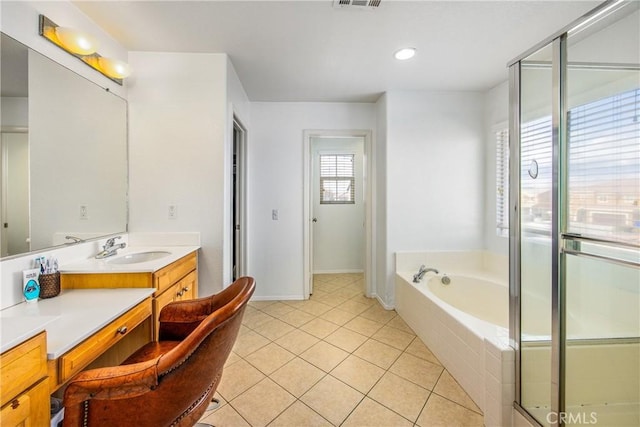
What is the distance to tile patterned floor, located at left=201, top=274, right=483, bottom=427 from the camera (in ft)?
4.62

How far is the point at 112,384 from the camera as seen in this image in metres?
0.83

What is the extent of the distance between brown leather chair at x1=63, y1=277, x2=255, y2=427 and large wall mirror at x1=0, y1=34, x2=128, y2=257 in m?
0.89

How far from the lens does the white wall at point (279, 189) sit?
308 centimetres

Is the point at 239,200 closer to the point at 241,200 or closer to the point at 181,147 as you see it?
the point at 241,200

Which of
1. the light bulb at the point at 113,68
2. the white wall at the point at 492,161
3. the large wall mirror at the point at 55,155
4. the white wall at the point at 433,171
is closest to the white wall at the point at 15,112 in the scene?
the large wall mirror at the point at 55,155

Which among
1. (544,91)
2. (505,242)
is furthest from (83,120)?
(505,242)

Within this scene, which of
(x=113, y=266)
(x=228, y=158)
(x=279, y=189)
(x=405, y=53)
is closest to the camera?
(x=113, y=266)

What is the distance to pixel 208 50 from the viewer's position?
2018 mm

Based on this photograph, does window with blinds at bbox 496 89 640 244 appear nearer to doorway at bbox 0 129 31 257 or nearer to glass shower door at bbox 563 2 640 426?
glass shower door at bbox 563 2 640 426

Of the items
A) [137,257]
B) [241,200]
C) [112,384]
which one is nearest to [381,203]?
[241,200]

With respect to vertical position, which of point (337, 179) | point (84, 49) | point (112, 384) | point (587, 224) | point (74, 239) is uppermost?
point (84, 49)

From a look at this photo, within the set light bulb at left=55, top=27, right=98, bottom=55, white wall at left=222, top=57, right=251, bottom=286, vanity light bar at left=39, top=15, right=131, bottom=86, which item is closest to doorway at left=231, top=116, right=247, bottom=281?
white wall at left=222, top=57, right=251, bottom=286

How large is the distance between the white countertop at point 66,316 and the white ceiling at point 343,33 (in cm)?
174

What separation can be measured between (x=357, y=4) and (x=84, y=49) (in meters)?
1.71
